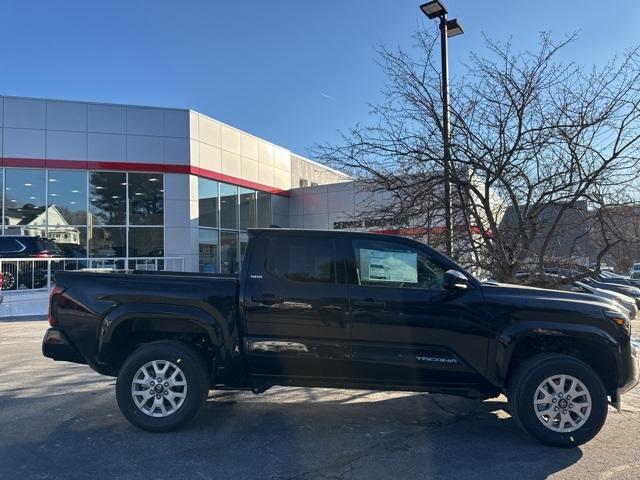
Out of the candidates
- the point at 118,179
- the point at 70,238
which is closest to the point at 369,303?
the point at 70,238

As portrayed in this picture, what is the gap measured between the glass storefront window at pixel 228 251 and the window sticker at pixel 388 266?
60.2ft

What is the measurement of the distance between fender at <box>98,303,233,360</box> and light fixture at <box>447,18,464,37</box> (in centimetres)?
745

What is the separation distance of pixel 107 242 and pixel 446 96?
1550 cm

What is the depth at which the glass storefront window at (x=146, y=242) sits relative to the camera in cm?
2066

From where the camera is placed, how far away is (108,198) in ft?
67.2

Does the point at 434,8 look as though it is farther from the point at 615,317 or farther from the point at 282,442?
the point at 282,442

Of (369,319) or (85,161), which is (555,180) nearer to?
(369,319)

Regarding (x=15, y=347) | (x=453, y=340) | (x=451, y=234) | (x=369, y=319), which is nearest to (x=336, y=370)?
(x=369, y=319)

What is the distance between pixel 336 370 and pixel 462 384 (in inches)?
45.4

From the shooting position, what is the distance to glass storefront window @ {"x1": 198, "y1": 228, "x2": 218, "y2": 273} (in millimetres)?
21984

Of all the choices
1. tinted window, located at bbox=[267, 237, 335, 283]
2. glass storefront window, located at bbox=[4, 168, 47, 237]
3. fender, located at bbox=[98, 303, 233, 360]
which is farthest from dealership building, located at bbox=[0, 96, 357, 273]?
tinted window, located at bbox=[267, 237, 335, 283]

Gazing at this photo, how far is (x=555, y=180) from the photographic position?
8742 millimetres

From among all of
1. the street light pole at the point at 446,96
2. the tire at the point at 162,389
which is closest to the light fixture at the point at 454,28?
the street light pole at the point at 446,96

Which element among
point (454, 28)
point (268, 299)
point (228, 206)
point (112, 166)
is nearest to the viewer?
point (268, 299)
